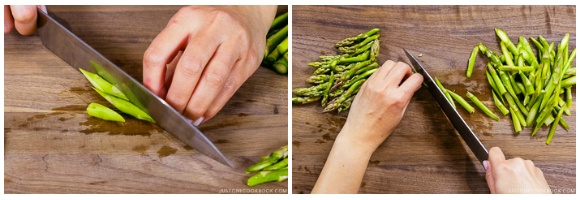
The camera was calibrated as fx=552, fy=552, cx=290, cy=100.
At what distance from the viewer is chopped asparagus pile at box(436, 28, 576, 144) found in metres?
1.93

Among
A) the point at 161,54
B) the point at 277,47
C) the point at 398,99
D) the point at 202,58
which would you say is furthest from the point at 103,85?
the point at 398,99

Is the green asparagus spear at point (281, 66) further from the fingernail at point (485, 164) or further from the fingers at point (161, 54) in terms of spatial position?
the fingernail at point (485, 164)

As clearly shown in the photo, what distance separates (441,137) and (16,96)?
58.2 inches

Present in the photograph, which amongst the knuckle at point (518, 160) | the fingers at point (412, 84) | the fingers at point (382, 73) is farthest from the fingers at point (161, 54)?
the knuckle at point (518, 160)

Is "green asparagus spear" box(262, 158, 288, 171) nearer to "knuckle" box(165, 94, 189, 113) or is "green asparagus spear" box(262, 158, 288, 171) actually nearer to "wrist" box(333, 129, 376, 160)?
"wrist" box(333, 129, 376, 160)

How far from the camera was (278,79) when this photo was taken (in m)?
1.96

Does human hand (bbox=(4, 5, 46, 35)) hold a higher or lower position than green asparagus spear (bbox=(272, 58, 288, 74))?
higher

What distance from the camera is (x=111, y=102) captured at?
1.88 meters

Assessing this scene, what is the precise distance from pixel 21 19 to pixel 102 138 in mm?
482

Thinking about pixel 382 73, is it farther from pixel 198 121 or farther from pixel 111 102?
pixel 111 102

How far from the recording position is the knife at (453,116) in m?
1.87

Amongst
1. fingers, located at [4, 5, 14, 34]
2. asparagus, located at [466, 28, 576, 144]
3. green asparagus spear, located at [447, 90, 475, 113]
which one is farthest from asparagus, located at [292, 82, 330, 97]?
fingers, located at [4, 5, 14, 34]

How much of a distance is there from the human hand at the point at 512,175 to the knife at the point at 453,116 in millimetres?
42
